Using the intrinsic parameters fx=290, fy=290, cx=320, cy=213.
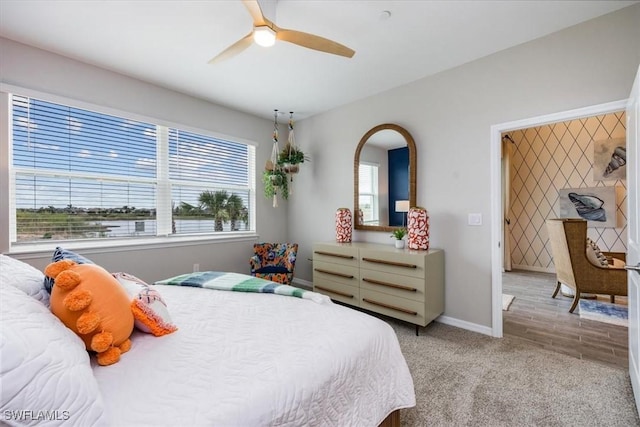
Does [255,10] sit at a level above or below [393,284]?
above

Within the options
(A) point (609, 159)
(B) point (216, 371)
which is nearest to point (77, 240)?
(B) point (216, 371)

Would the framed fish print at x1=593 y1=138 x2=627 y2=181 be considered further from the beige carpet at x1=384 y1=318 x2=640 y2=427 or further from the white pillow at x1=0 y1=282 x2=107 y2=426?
the white pillow at x1=0 y1=282 x2=107 y2=426

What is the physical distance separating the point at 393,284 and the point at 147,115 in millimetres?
3233

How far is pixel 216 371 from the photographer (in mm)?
1005

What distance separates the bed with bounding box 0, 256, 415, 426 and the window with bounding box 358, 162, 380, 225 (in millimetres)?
2186

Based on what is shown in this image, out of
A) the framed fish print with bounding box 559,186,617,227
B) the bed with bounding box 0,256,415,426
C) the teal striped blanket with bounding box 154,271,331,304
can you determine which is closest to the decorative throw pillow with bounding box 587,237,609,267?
the framed fish print with bounding box 559,186,617,227

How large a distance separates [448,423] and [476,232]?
1.76 m

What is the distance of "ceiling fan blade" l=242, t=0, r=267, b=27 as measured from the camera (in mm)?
1569

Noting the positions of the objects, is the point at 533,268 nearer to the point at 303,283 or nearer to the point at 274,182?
the point at 303,283

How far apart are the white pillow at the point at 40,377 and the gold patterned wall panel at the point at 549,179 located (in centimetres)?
629

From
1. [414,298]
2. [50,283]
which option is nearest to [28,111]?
[50,283]

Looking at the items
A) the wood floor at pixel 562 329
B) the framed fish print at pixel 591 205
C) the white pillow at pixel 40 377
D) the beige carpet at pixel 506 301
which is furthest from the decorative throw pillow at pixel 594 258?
the white pillow at pixel 40 377

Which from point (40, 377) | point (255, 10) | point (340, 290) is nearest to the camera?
point (40, 377)

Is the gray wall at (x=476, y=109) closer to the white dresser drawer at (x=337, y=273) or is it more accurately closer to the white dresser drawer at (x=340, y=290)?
the white dresser drawer at (x=337, y=273)
